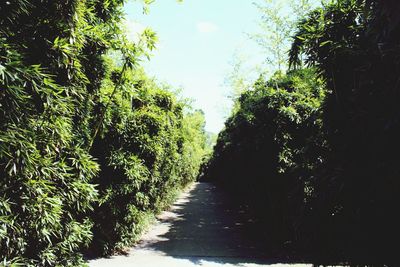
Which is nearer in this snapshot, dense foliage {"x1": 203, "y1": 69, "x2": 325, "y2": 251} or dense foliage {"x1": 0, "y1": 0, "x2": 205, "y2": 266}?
dense foliage {"x1": 0, "y1": 0, "x2": 205, "y2": 266}

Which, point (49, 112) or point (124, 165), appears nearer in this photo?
point (49, 112)

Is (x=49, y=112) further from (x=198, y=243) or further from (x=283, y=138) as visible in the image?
(x=198, y=243)

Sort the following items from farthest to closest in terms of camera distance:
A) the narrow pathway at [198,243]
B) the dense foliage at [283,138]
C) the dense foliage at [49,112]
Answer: the dense foliage at [283,138], the narrow pathway at [198,243], the dense foliage at [49,112]

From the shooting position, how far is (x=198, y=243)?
24.7ft

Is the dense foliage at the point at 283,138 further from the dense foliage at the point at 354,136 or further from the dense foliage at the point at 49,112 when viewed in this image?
the dense foliage at the point at 49,112

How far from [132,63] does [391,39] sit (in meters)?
3.22

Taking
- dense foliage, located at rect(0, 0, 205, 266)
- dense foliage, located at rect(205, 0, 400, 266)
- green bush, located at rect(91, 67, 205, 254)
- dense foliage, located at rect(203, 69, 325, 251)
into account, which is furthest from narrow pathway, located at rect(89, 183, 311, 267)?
dense foliage, located at rect(0, 0, 205, 266)

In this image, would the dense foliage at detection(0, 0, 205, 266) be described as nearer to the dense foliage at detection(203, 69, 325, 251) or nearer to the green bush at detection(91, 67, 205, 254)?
the green bush at detection(91, 67, 205, 254)

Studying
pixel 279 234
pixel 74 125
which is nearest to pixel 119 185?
pixel 74 125

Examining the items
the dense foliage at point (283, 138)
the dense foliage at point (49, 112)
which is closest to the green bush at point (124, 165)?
the dense foliage at point (49, 112)

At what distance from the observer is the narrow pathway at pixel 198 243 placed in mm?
6010

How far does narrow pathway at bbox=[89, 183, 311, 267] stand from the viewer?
6010mm

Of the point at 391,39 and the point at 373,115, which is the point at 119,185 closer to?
the point at 373,115

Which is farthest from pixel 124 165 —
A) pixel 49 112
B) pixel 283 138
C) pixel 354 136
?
pixel 354 136
